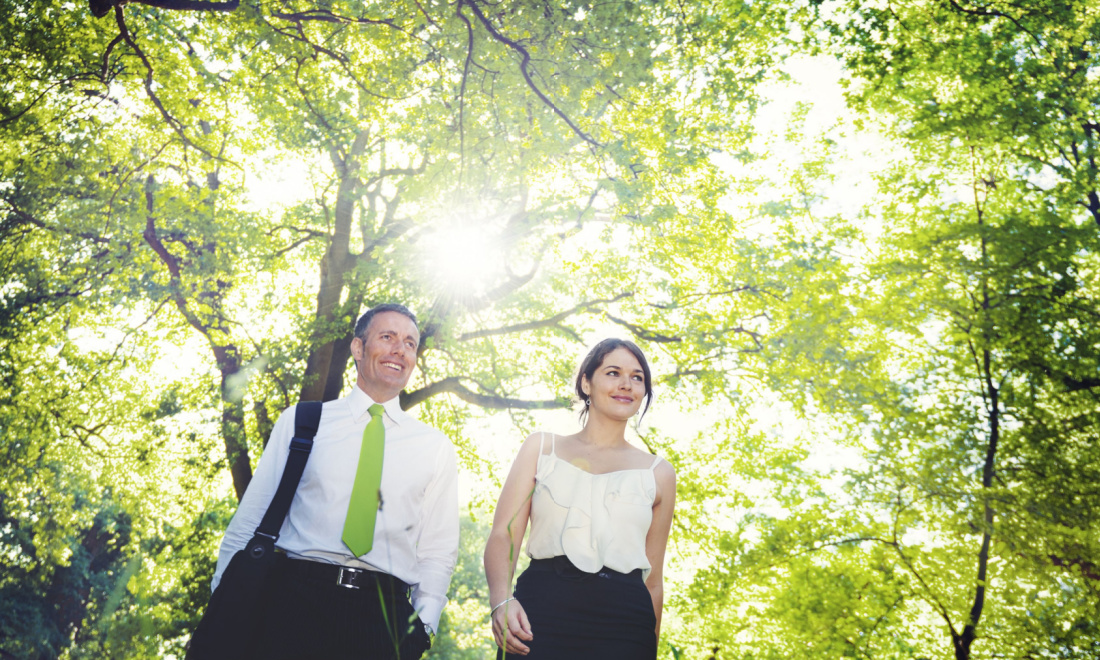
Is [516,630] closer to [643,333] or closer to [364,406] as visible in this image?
[364,406]

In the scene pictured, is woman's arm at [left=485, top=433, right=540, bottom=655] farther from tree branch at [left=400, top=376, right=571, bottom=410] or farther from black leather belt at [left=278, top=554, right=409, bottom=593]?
tree branch at [left=400, top=376, right=571, bottom=410]

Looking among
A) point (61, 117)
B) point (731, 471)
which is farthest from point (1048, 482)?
point (61, 117)

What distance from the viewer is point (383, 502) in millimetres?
2508

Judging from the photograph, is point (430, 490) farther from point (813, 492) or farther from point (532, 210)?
point (532, 210)

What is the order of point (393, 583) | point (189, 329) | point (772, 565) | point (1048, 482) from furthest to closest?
point (189, 329) → point (772, 565) → point (1048, 482) → point (393, 583)

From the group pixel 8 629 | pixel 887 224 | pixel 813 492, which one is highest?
pixel 887 224

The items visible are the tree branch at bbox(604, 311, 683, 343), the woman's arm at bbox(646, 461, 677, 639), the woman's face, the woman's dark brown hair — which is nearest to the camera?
the woman's arm at bbox(646, 461, 677, 639)

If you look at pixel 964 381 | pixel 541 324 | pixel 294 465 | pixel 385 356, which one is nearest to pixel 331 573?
pixel 294 465

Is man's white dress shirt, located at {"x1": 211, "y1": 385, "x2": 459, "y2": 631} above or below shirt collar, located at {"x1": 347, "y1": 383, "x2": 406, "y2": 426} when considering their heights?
below

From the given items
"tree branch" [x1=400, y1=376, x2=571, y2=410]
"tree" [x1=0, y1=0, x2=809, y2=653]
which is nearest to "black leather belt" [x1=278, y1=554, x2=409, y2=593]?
"tree" [x1=0, y1=0, x2=809, y2=653]

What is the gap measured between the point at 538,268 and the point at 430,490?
10493mm

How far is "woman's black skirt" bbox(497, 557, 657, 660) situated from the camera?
91.3 inches

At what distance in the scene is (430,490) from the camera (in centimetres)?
269

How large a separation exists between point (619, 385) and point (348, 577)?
135cm
